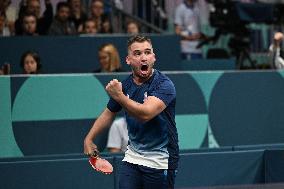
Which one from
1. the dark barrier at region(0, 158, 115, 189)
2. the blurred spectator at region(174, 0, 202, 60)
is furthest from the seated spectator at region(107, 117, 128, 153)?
the blurred spectator at region(174, 0, 202, 60)

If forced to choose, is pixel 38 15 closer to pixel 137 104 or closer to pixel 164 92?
pixel 164 92

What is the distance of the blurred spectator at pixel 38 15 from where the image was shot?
9.91 meters

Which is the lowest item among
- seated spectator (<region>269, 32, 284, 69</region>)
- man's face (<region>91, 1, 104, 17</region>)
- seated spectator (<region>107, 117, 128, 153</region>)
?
seated spectator (<region>107, 117, 128, 153</region>)

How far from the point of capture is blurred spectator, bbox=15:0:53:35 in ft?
32.5

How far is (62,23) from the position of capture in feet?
33.6

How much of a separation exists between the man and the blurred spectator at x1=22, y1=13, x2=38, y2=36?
193 inches

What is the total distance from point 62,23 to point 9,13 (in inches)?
34.1

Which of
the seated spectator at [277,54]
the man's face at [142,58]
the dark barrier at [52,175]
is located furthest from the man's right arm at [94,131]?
the seated spectator at [277,54]

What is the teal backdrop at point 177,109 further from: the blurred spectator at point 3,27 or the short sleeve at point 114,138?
the blurred spectator at point 3,27

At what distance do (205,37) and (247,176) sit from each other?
5405 millimetres

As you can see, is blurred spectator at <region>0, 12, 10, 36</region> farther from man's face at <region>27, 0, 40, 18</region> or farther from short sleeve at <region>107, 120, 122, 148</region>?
short sleeve at <region>107, 120, 122, 148</region>

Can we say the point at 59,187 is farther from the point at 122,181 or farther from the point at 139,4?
the point at 139,4

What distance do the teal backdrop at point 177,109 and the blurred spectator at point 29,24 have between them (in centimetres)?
207

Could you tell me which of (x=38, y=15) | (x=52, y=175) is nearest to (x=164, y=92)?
(x=52, y=175)
